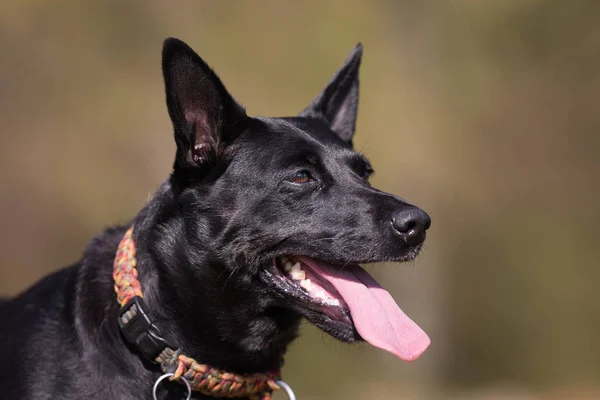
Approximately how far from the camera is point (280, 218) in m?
3.22

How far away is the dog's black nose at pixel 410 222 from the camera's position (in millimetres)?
3146

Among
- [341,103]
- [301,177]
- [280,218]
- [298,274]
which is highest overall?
[341,103]

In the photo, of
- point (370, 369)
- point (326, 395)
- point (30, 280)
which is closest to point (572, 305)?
point (370, 369)

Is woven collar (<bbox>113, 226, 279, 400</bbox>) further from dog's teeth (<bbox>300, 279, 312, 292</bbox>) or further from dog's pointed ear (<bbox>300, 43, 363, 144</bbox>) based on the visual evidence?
dog's pointed ear (<bbox>300, 43, 363, 144</bbox>)

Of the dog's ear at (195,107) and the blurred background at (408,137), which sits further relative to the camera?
the blurred background at (408,137)

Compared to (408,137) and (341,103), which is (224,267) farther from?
(408,137)

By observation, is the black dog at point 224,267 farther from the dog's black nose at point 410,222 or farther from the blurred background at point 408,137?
the blurred background at point 408,137

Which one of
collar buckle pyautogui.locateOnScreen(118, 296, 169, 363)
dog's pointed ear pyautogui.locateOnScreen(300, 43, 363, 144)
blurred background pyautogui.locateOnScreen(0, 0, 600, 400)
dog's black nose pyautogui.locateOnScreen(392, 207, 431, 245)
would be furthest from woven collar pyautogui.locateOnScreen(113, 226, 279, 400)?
blurred background pyautogui.locateOnScreen(0, 0, 600, 400)

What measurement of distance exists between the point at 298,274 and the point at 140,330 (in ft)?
2.31

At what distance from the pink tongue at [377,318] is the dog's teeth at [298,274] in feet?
0.25

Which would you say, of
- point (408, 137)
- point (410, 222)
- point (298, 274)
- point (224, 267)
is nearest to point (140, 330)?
point (224, 267)

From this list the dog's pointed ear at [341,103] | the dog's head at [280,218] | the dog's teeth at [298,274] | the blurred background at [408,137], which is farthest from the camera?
the blurred background at [408,137]

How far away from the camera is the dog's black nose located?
315 centimetres

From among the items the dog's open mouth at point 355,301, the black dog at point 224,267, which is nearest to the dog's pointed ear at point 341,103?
the black dog at point 224,267
